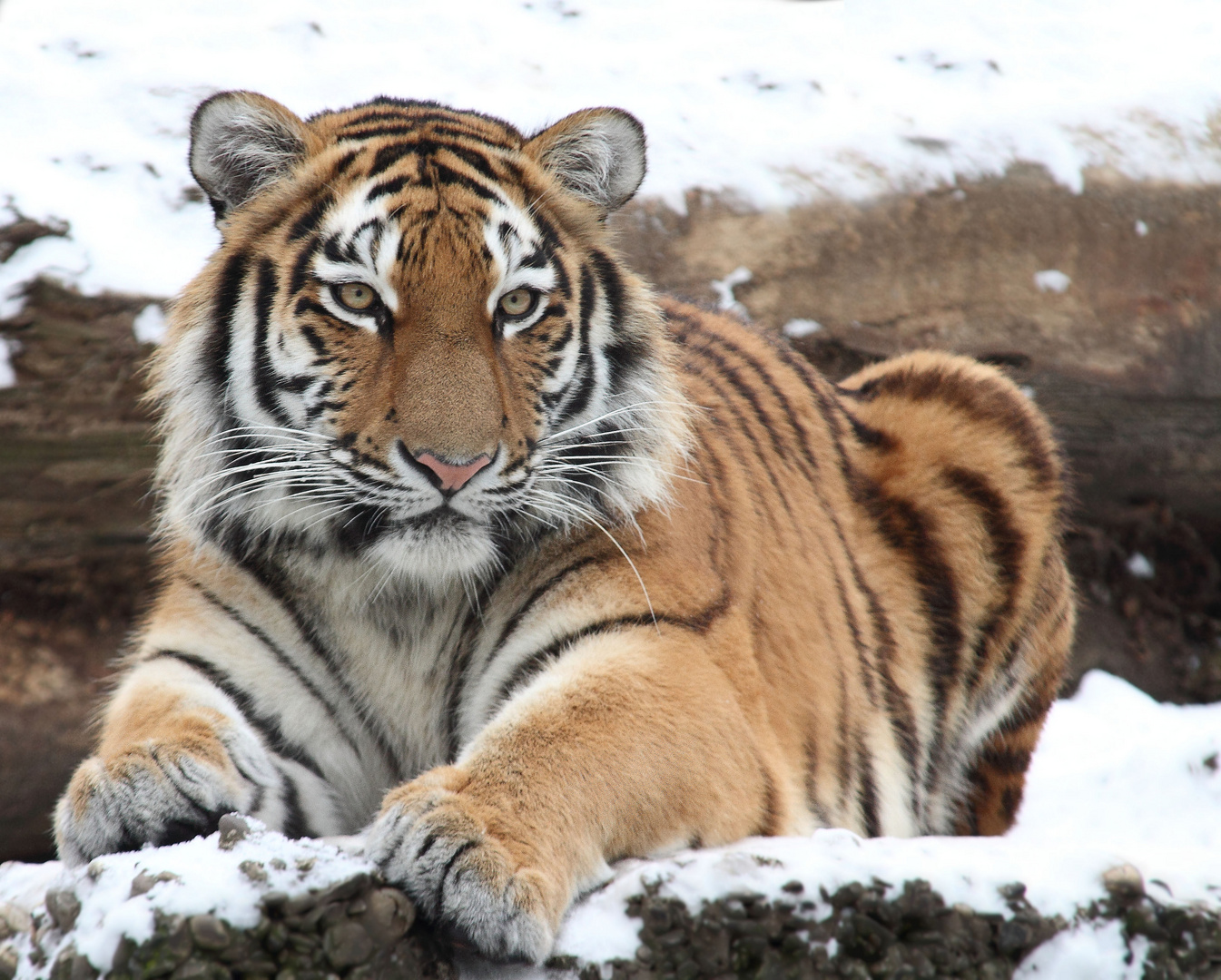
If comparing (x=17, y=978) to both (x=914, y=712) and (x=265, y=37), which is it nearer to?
(x=914, y=712)

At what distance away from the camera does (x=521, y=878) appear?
1.51m

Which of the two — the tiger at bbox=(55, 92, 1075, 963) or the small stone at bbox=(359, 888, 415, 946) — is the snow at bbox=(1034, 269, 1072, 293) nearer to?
the tiger at bbox=(55, 92, 1075, 963)

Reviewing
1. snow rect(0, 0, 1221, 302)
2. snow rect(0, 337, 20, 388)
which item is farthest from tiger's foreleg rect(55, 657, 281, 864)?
snow rect(0, 0, 1221, 302)

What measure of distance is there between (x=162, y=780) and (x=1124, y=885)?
130 cm

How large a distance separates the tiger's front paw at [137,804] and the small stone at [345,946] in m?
0.35

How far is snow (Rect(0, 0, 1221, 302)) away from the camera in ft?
10.8

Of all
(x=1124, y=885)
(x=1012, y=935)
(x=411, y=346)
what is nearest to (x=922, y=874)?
(x=1012, y=935)

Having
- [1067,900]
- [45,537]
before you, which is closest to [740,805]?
[1067,900]

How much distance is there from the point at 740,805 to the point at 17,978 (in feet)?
3.25

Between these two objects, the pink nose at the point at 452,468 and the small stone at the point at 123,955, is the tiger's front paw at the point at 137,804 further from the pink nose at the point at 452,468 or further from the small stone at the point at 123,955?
the pink nose at the point at 452,468

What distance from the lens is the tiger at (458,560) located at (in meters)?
1.72

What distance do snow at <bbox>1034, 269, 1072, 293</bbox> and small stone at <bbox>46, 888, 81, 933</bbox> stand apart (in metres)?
3.38

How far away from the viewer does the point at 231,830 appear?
1.57 metres

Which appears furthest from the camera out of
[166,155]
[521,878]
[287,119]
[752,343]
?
[166,155]
